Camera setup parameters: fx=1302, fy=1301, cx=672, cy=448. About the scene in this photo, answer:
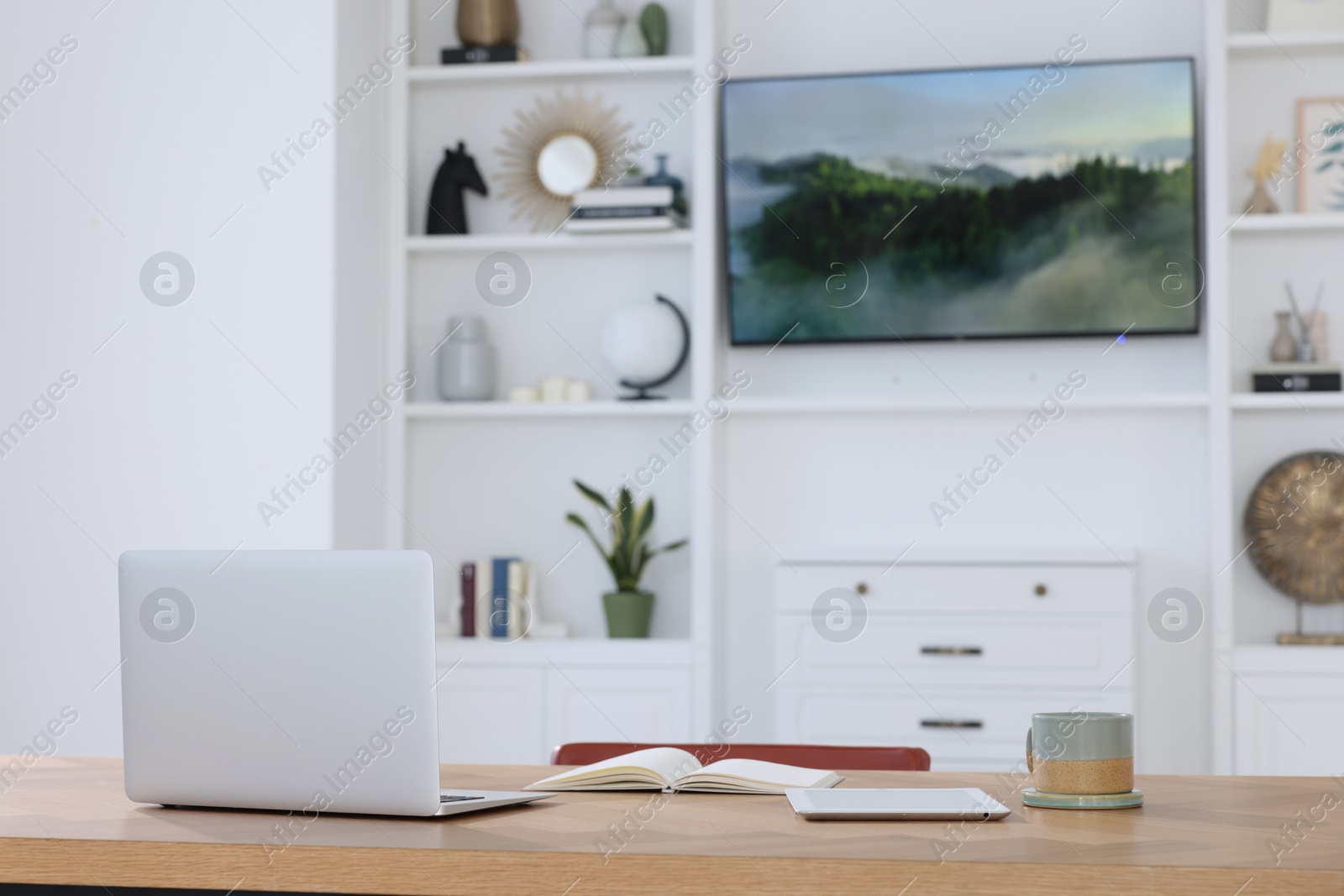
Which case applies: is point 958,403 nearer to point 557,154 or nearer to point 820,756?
point 557,154

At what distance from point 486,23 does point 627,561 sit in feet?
5.34

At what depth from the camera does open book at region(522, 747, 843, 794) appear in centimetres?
153

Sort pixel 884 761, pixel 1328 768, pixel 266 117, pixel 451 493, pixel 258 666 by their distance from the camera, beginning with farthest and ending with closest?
pixel 451 493 < pixel 266 117 < pixel 1328 768 < pixel 884 761 < pixel 258 666

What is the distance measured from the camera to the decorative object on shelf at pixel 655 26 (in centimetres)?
375

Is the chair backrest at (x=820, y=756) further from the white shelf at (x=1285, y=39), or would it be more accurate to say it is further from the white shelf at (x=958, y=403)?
the white shelf at (x=1285, y=39)

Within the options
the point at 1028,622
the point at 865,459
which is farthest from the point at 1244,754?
the point at 865,459

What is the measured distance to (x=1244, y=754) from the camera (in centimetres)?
326

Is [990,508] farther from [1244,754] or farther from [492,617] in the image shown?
[492,617]

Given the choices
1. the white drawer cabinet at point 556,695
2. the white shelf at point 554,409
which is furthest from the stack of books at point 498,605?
the white shelf at point 554,409

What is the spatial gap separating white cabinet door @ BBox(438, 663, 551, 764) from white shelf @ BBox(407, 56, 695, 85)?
1.70 m

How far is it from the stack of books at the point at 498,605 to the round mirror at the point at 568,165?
1.10 meters

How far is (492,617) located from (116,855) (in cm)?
244

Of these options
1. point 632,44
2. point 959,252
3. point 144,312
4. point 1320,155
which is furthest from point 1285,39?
point 144,312

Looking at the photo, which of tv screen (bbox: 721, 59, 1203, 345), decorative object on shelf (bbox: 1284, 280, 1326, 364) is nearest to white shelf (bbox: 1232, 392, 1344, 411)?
decorative object on shelf (bbox: 1284, 280, 1326, 364)
